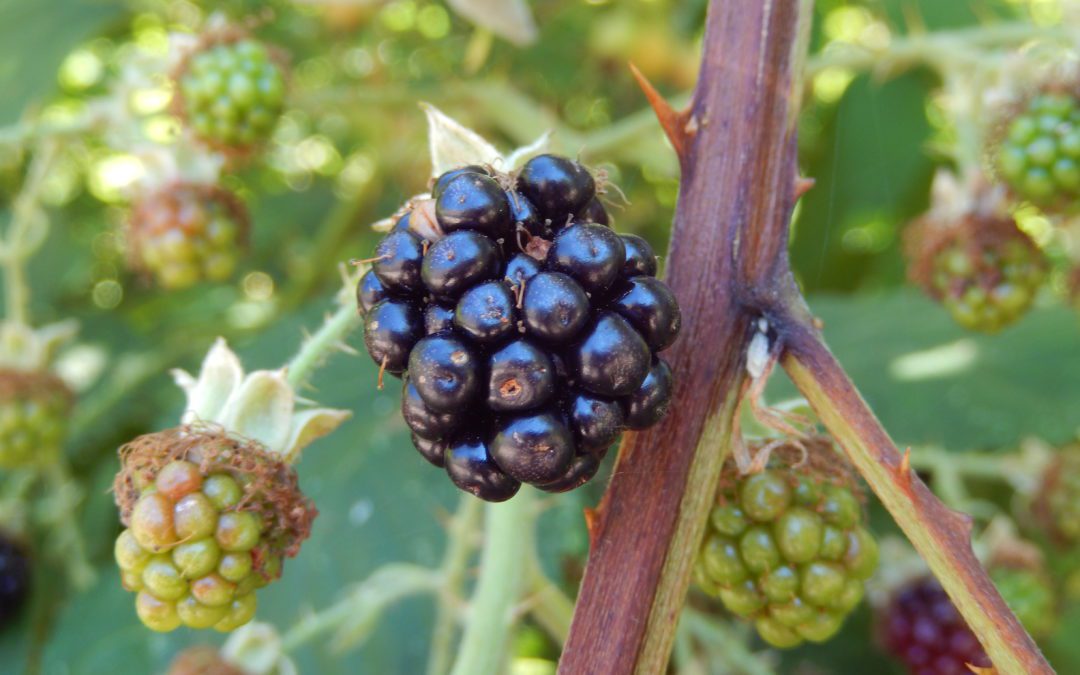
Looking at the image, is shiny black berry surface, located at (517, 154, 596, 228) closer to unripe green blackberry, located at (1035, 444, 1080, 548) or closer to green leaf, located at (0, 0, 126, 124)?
unripe green blackberry, located at (1035, 444, 1080, 548)

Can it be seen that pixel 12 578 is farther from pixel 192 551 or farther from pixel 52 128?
pixel 192 551

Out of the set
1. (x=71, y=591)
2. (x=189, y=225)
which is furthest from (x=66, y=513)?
(x=189, y=225)

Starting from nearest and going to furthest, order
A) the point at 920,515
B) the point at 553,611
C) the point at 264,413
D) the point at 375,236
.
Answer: the point at 920,515 → the point at 264,413 → the point at 553,611 → the point at 375,236

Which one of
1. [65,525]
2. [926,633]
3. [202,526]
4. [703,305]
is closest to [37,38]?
[65,525]

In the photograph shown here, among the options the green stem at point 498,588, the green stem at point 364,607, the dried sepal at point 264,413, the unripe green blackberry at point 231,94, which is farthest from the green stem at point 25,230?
the green stem at point 498,588

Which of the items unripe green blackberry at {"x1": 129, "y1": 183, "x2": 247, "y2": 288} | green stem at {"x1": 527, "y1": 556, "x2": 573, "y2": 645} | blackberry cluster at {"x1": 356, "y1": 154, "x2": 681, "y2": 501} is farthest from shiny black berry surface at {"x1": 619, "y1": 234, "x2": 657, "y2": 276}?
unripe green blackberry at {"x1": 129, "y1": 183, "x2": 247, "y2": 288}

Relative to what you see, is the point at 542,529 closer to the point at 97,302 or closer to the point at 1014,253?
the point at 1014,253
